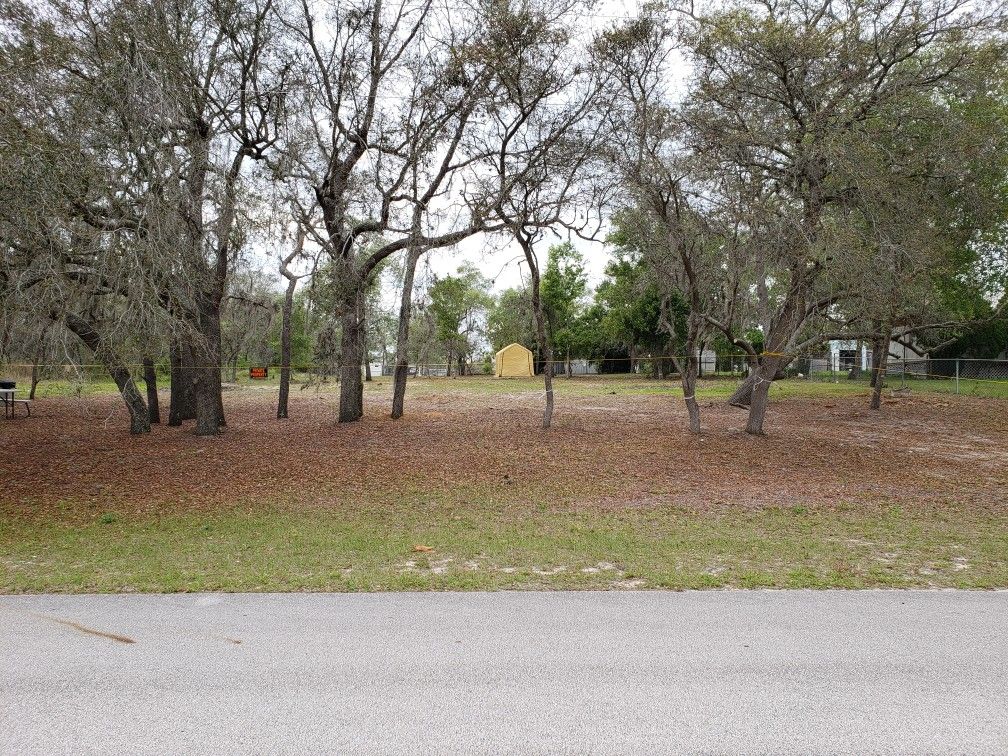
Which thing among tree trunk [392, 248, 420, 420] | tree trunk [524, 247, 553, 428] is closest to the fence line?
tree trunk [524, 247, 553, 428]

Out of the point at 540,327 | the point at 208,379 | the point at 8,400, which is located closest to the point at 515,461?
the point at 540,327

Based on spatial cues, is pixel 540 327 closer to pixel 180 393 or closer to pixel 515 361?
pixel 180 393

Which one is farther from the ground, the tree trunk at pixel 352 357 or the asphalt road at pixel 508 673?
the tree trunk at pixel 352 357

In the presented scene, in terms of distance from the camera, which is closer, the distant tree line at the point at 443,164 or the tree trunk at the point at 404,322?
the distant tree line at the point at 443,164

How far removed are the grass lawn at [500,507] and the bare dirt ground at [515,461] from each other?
0.06 m

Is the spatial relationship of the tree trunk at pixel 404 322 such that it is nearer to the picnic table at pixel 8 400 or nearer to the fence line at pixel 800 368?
the fence line at pixel 800 368

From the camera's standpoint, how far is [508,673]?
3.48m

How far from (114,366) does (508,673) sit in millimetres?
8769

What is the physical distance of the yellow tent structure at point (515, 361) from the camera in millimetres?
52531

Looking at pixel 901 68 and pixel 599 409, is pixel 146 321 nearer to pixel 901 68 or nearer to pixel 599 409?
pixel 901 68

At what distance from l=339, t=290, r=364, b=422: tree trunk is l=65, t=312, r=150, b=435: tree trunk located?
4.64 metres

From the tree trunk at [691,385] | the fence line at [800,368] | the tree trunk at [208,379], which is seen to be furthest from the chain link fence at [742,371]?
the tree trunk at [691,385]

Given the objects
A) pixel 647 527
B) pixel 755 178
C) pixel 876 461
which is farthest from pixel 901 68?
pixel 647 527

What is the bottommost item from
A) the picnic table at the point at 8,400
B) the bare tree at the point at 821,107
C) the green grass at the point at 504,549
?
the green grass at the point at 504,549
